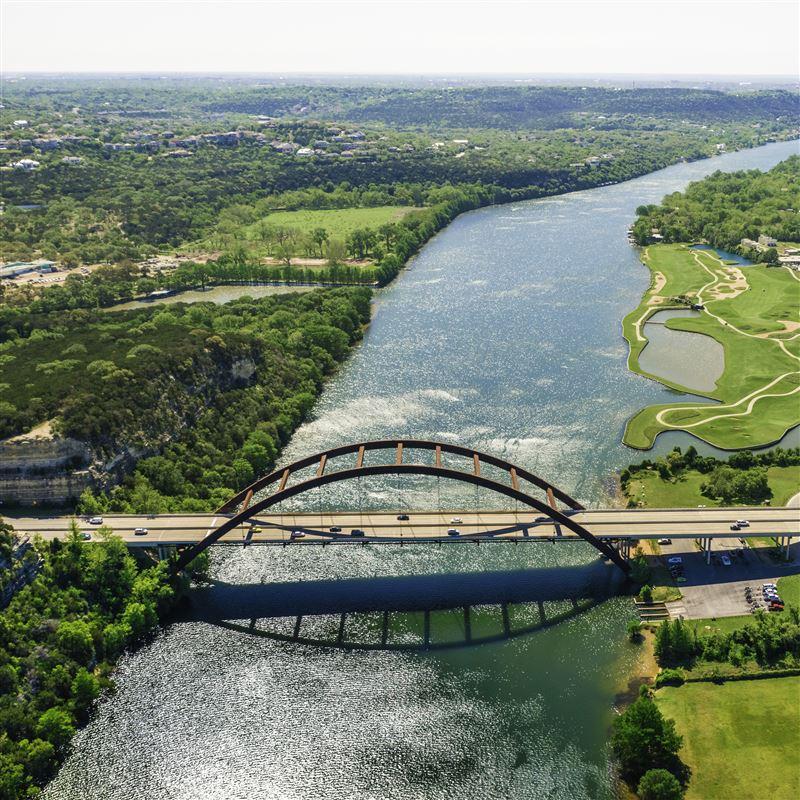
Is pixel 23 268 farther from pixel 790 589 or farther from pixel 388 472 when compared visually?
pixel 790 589

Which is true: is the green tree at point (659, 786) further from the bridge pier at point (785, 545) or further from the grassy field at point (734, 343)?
the grassy field at point (734, 343)

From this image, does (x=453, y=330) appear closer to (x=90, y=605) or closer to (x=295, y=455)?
(x=295, y=455)

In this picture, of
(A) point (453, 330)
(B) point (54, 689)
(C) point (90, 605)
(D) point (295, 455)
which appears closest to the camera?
(B) point (54, 689)

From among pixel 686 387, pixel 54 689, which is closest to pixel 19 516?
pixel 54 689

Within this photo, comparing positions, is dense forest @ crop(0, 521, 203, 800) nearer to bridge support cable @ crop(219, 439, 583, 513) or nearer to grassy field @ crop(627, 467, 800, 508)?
bridge support cable @ crop(219, 439, 583, 513)

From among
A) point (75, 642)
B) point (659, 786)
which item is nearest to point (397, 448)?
point (75, 642)

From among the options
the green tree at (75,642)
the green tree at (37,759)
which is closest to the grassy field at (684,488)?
the green tree at (75,642)

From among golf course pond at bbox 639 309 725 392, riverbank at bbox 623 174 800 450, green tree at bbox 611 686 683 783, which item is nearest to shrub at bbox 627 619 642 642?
green tree at bbox 611 686 683 783
